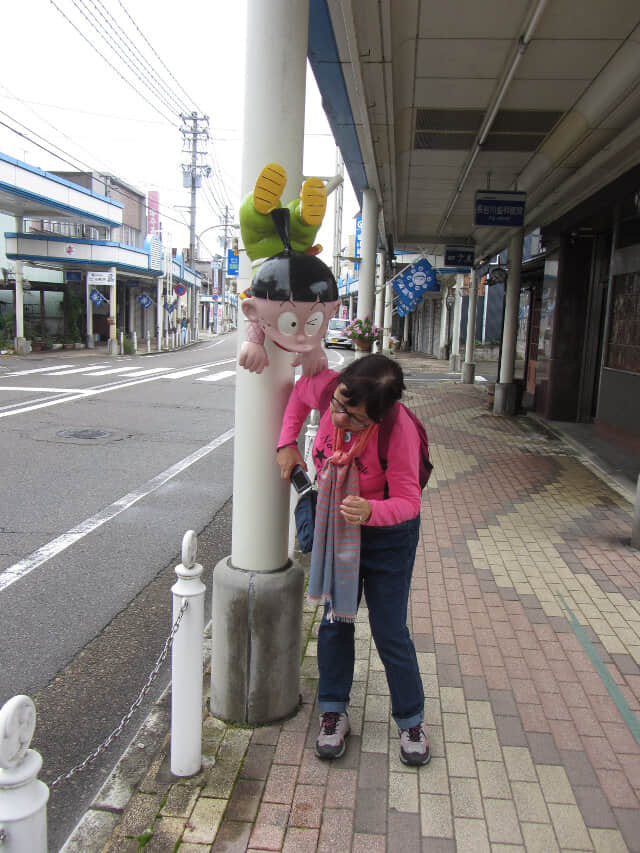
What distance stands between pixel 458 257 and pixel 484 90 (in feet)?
33.3

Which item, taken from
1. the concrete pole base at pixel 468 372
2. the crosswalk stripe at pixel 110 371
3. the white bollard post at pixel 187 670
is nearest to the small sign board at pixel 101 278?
the crosswalk stripe at pixel 110 371

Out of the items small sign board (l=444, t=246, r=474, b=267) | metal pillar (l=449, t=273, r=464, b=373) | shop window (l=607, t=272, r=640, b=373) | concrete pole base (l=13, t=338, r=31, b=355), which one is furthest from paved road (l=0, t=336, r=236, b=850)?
concrete pole base (l=13, t=338, r=31, b=355)

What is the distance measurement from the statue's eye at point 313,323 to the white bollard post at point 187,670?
909 millimetres

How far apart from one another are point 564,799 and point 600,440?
27.4ft

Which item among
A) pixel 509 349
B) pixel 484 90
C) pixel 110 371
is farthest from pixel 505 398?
pixel 110 371

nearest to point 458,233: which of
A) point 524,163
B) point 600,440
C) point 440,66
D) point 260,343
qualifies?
point 524,163

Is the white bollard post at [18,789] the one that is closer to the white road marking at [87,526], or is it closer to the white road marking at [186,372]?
the white road marking at [87,526]

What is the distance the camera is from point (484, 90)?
6.99 metres

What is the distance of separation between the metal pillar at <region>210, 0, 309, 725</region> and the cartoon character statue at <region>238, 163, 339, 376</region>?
0.58 ft

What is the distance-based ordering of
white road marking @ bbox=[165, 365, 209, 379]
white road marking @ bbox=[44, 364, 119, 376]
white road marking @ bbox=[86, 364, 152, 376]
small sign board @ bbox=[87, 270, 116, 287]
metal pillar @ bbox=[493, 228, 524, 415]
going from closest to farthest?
metal pillar @ bbox=[493, 228, 524, 415]
white road marking @ bbox=[44, 364, 119, 376]
white road marking @ bbox=[86, 364, 152, 376]
white road marking @ bbox=[165, 365, 209, 379]
small sign board @ bbox=[87, 270, 116, 287]

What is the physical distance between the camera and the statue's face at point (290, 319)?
2646mm

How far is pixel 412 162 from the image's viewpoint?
9.91m

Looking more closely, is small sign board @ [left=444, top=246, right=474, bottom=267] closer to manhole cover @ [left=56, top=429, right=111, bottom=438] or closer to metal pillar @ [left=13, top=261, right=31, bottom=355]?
manhole cover @ [left=56, top=429, right=111, bottom=438]

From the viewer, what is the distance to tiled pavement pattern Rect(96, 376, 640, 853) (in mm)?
2477
